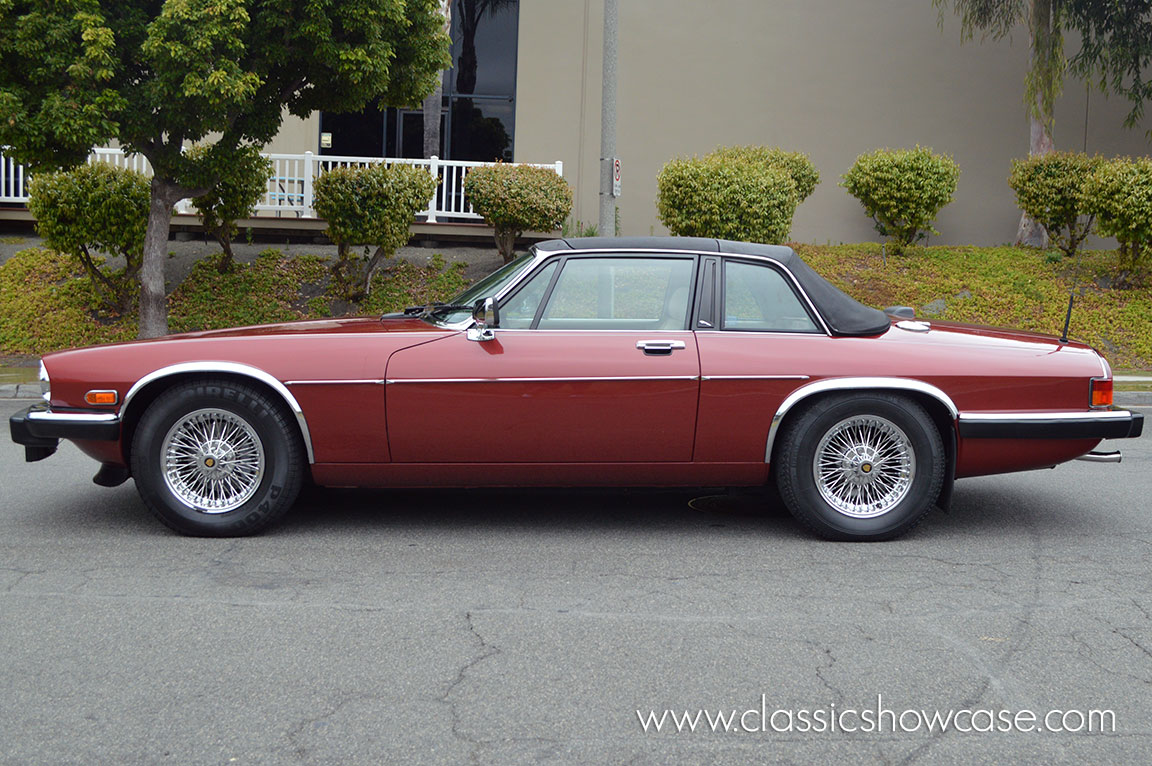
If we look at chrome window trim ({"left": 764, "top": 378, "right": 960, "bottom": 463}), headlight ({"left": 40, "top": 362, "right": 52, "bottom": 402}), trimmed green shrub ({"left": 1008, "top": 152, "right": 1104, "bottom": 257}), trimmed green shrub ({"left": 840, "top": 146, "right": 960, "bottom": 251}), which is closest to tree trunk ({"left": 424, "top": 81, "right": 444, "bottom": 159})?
trimmed green shrub ({"left": 840, "top": 146, "right": 960, "bottom": 251})

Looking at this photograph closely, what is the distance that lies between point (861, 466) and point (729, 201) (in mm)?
9647

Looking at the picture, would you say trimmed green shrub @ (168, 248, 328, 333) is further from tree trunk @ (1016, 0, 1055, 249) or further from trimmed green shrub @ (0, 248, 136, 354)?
tree trunk @ (1016, 0, 1055, 249)

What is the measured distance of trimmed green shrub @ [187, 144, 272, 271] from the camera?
44.2ft

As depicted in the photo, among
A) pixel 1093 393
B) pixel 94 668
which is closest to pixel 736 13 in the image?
pixel 1093 393

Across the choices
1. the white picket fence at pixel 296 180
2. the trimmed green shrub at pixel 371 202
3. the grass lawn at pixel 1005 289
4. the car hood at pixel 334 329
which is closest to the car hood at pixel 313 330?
the car hood at pixel 334 329

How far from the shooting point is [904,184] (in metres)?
15.9

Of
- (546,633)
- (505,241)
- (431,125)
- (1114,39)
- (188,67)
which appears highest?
(1114,39)

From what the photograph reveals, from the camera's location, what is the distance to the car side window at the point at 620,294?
18.2ft

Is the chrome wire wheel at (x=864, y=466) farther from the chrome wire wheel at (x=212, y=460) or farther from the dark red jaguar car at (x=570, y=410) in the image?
the chrome wire wheel at (x=212, y=460)

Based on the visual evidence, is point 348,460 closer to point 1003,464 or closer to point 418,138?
point 1003,464

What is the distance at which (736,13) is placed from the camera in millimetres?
18391

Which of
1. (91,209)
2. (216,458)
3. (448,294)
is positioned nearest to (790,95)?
(448,294)

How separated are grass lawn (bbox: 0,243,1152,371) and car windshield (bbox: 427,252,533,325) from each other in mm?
8816

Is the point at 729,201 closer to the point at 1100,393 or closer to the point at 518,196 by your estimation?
the point at 518,196
